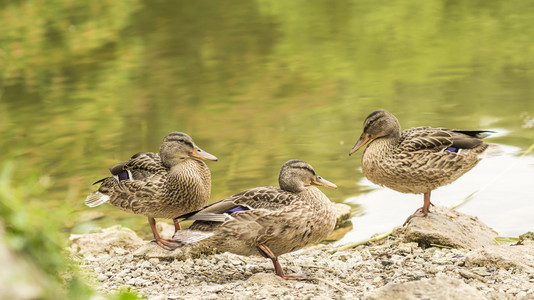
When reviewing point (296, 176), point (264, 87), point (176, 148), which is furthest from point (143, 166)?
point (264, 87)

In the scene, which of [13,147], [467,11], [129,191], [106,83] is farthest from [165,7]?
[129,191]

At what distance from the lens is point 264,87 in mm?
12609

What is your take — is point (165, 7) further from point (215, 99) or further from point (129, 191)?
point (129, 191)

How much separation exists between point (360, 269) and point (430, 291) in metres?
1.49

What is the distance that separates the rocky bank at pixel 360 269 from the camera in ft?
14.4

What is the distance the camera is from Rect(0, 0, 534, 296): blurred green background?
30.7ft

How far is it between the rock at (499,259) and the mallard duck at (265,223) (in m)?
1.01

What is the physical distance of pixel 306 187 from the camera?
5137mm

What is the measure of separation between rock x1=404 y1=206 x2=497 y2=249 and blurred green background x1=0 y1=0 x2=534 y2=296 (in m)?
0.85

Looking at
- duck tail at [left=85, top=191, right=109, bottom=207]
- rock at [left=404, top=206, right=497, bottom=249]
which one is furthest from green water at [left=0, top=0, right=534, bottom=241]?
duck tail at [left=85, top=191, right=109, bottom=207]

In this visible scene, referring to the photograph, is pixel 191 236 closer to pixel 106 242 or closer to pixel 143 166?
pixel 143 166

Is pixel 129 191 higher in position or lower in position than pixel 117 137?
higher

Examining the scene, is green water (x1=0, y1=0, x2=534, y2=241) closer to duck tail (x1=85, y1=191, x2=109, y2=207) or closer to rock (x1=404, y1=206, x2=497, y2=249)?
rock (x1=404, y1=206, x2=497, y2=249)

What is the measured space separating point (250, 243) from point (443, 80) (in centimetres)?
806
